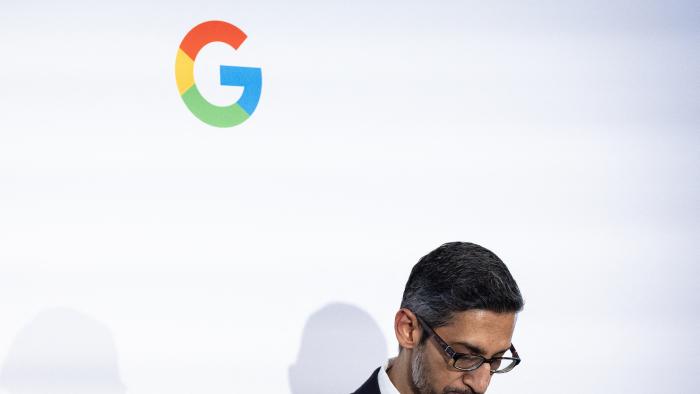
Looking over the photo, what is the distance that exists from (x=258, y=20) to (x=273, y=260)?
0.75m

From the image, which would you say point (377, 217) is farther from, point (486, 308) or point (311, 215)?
point (486, 308)

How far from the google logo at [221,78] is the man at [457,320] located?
95 cm

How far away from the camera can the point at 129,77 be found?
2.38m

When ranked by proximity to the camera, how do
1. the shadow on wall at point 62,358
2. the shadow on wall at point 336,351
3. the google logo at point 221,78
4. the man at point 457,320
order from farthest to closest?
the shadow on wall at point 336,351, the google logo at point 221,78, the shadow on wall at point 62,358, the man at point 457,320

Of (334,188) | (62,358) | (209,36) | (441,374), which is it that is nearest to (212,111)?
(209,36)

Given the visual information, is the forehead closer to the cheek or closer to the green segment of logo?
the cheek

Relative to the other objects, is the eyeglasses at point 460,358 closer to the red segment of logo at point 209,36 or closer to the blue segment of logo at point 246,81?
the blue segment of logo at point 246,81

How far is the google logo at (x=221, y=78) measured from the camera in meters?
2.43

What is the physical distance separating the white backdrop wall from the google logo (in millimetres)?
A: 26

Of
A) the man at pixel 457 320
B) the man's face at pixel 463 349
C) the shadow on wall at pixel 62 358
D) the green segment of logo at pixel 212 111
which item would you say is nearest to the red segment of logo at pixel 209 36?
the green segment of logo at pixel 212 111

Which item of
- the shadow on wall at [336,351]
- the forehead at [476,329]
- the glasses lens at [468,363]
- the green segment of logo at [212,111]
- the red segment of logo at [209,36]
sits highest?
the red segment of logo at [209,36]

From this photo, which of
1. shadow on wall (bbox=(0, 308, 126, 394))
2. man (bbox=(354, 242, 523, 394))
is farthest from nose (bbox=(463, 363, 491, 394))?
shadow on wall (bbox=(0, 308, 126, 394))

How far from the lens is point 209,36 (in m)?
2.47

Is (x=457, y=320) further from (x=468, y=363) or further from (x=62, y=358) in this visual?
(x=62, y=358)
